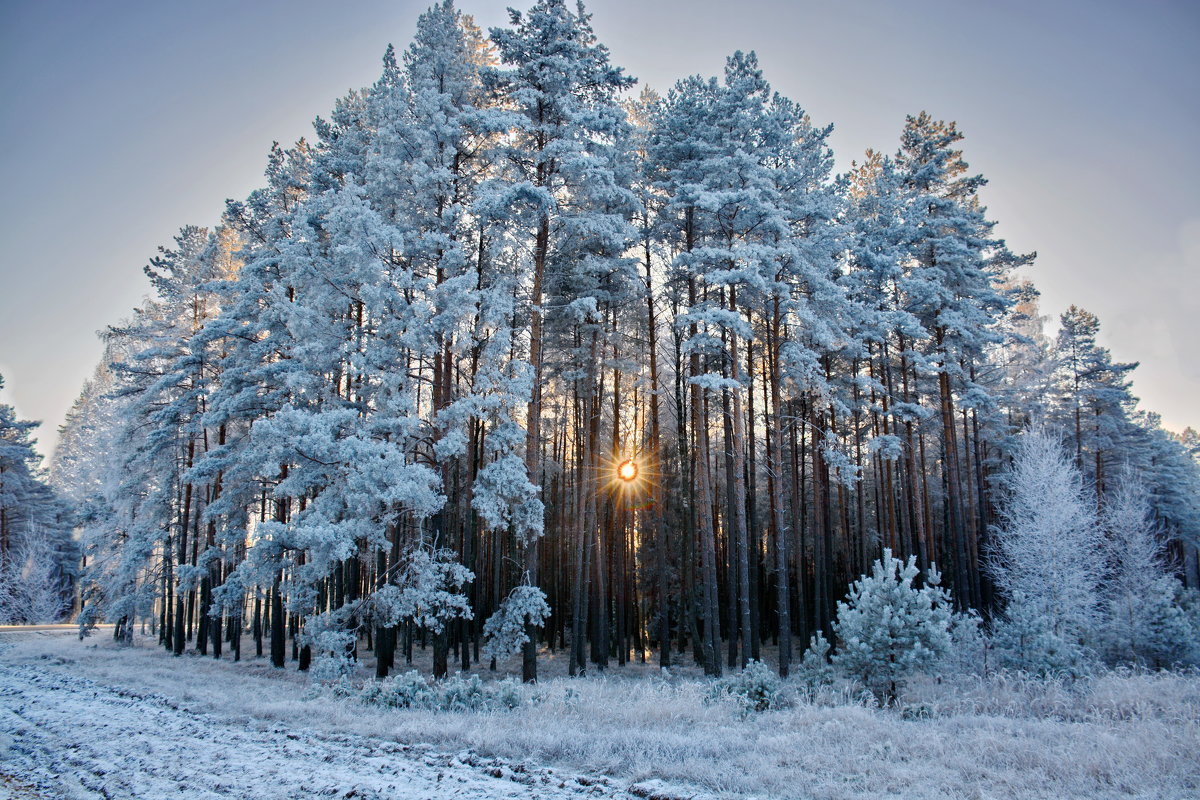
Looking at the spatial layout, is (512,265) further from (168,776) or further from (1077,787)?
(1077,787)

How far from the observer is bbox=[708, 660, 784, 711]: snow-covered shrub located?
33.8 feet

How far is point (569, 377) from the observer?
19797 millimetres

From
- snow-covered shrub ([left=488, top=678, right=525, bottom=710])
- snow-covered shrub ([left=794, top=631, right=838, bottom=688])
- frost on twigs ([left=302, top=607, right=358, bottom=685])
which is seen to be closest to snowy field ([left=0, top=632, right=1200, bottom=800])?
snow-covered shrub ([left=488, top=678, right=525, bottom=710])

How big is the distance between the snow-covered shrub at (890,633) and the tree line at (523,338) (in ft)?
18.5

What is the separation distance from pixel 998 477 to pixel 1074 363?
11.5 metres

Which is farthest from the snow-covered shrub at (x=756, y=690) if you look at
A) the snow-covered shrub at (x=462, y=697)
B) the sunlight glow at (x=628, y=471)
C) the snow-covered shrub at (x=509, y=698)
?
the sunlight glow at (x=628, y=471)

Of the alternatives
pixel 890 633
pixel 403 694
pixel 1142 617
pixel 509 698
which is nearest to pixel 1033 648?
pixel 890 633

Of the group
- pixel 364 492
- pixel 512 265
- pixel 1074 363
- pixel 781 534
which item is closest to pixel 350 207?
pixel 512 265

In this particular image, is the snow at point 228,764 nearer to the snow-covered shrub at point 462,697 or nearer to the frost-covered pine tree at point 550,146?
the snow-covered shrub at point 462,697

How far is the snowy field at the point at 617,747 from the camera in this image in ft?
19.7

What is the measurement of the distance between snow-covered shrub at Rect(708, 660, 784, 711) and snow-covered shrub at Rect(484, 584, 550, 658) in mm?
4625

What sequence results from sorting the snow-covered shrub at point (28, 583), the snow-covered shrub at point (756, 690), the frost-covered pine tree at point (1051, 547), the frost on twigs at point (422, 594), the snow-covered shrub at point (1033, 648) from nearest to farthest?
the snow-covered shrub at point (756, 690) < the snow-covered shrub at point (1033, 648) < the frost on twigs at point (422, 594) < the frost-covered pine tree at point (1051, 547) < the snow-covered shrub at point (28, 583)

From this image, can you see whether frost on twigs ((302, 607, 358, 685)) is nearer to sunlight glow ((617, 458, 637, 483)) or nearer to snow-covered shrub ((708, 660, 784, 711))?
snow-covered shrub ((708, 660, 784, 711))

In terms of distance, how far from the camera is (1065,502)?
21797 mm
